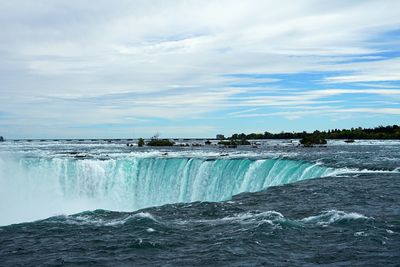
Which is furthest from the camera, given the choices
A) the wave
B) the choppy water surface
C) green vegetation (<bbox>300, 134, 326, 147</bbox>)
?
green vegetation (<bbox>300, 134, 326, 147</bbox>)

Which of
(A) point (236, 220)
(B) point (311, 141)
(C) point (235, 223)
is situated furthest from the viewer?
(B) point (311, 141)

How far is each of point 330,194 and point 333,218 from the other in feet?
14.9

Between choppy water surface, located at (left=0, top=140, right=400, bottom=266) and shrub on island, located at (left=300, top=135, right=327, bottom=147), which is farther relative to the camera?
shrub on island, located at (left=300, top=135, right=327, bottom=147)

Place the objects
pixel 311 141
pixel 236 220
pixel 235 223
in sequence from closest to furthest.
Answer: pixel 235 223
pixel 236 220
pixel 311 141

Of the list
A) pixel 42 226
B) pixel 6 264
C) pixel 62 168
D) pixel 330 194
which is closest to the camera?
pixel 6 264

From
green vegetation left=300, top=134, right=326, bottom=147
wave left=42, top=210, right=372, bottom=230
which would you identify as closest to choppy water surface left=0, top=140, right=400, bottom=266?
wave left=42, top=210, right=372, bottom=230

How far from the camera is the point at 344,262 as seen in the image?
35.6 feet

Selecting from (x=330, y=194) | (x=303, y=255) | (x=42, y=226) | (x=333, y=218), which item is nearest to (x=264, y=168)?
(x=330, y=194)

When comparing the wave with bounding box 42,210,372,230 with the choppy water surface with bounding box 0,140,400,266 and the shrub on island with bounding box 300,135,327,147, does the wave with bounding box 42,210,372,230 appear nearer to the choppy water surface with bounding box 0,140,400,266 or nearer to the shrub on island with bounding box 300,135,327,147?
the choppy water surface with bounding box 0,140,400,266

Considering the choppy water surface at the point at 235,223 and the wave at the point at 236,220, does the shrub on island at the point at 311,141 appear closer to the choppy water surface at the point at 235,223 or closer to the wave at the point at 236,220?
the choppy water surface at the point at 235,223

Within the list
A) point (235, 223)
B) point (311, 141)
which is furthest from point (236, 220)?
point (311, 141)

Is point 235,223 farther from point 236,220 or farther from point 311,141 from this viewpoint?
point 311,141

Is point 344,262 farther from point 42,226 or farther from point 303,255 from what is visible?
point 42,226

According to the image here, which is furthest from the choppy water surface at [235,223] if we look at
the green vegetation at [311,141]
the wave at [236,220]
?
the green vegetation at [311,141]
